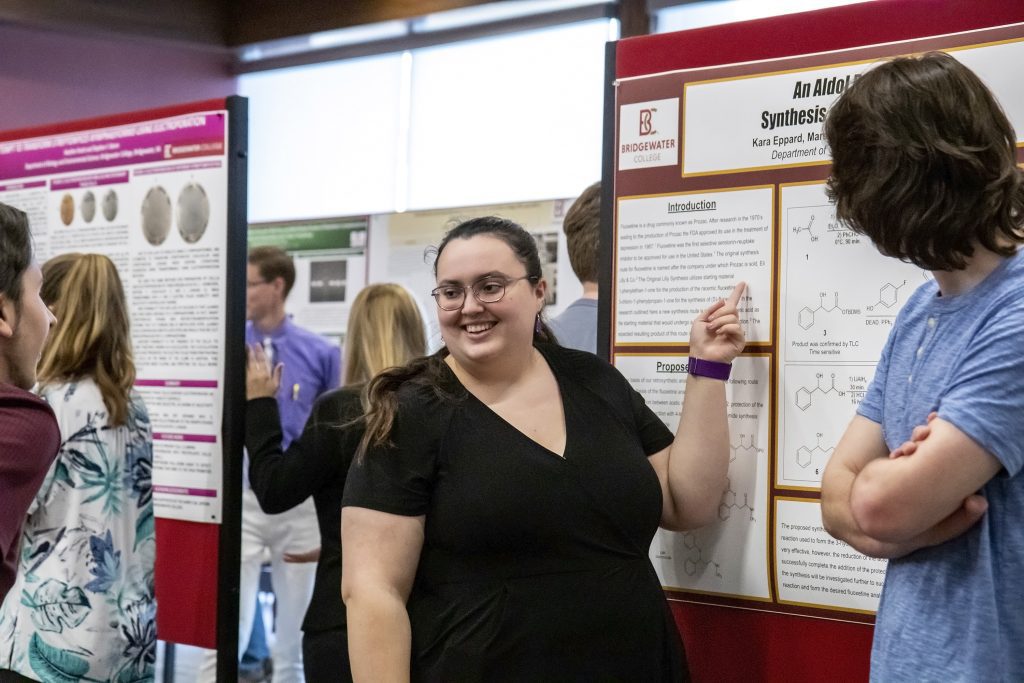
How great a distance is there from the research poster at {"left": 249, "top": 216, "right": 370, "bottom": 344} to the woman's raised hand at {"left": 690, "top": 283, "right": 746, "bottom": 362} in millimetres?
3094

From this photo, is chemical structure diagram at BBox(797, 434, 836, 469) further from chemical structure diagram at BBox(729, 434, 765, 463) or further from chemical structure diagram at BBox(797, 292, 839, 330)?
chemical structure diagram at BBox(797, 292, 839, 330)

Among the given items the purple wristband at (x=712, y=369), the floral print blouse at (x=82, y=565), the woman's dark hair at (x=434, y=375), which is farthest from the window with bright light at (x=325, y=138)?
the purple wristband at (x=712, y=369)

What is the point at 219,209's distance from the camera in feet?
9.63

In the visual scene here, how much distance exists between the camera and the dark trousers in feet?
7.67

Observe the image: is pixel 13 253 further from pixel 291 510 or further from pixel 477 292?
pixel 291 510

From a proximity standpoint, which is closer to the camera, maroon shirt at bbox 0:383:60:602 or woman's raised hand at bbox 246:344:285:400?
maroon shirt at bbox 0:383:60:602

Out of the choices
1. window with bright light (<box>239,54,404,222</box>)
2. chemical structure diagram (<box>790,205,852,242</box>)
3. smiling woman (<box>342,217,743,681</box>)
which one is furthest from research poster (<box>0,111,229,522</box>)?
window with bright light (<box>239,54,404,222</box>)

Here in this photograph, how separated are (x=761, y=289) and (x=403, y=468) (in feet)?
2.57

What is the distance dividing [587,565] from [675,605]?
16.7 inches

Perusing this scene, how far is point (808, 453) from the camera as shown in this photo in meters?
2.08

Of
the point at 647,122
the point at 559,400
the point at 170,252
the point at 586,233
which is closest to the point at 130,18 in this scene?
the point at 170,252

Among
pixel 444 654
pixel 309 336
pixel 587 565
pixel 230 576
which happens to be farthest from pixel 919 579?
pixel 309 336

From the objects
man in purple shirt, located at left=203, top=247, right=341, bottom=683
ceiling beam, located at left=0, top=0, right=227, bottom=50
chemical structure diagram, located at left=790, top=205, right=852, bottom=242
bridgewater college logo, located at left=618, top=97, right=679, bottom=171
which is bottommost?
man in purple shirt, located at left=203, top=247, right=341, bottom=683

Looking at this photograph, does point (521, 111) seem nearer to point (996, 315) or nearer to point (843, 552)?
point (843, 552)
